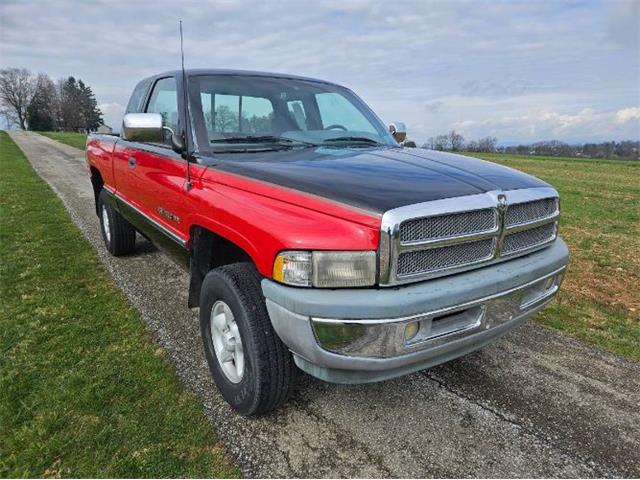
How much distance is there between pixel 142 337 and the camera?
11.4ft

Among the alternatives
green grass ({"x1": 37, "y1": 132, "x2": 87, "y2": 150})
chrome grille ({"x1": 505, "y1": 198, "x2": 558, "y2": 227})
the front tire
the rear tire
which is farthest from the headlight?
green grass ({"x1": 37, "y1": 132, "x2": 87, "y2": 150})

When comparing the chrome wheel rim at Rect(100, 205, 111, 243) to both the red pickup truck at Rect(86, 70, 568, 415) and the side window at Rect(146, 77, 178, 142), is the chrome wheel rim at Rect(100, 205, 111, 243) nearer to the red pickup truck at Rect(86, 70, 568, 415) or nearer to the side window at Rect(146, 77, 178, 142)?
the side window at Rect(146, 77, 178, 142)

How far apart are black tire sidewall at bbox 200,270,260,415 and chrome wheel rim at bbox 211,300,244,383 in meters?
0.03

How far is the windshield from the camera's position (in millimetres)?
3090

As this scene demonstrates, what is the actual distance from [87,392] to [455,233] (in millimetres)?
2295

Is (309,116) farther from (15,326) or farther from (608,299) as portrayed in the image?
(608,299)

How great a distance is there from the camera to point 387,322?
193 cm

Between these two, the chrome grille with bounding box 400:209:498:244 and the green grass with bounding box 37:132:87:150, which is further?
the green grass with bounding box 37:132:87:150

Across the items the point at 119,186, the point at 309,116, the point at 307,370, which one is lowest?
the point at 307,370

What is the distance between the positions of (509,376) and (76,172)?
47.3 feet

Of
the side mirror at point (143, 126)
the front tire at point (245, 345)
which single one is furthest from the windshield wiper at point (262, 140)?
the front tire at point (245, 345)

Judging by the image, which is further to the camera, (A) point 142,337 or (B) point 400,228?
(A) point 142,337

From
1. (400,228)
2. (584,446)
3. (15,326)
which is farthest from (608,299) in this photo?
(15,326)

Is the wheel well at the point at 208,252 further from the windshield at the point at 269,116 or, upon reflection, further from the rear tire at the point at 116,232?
the rear tire at the point at 116,232
